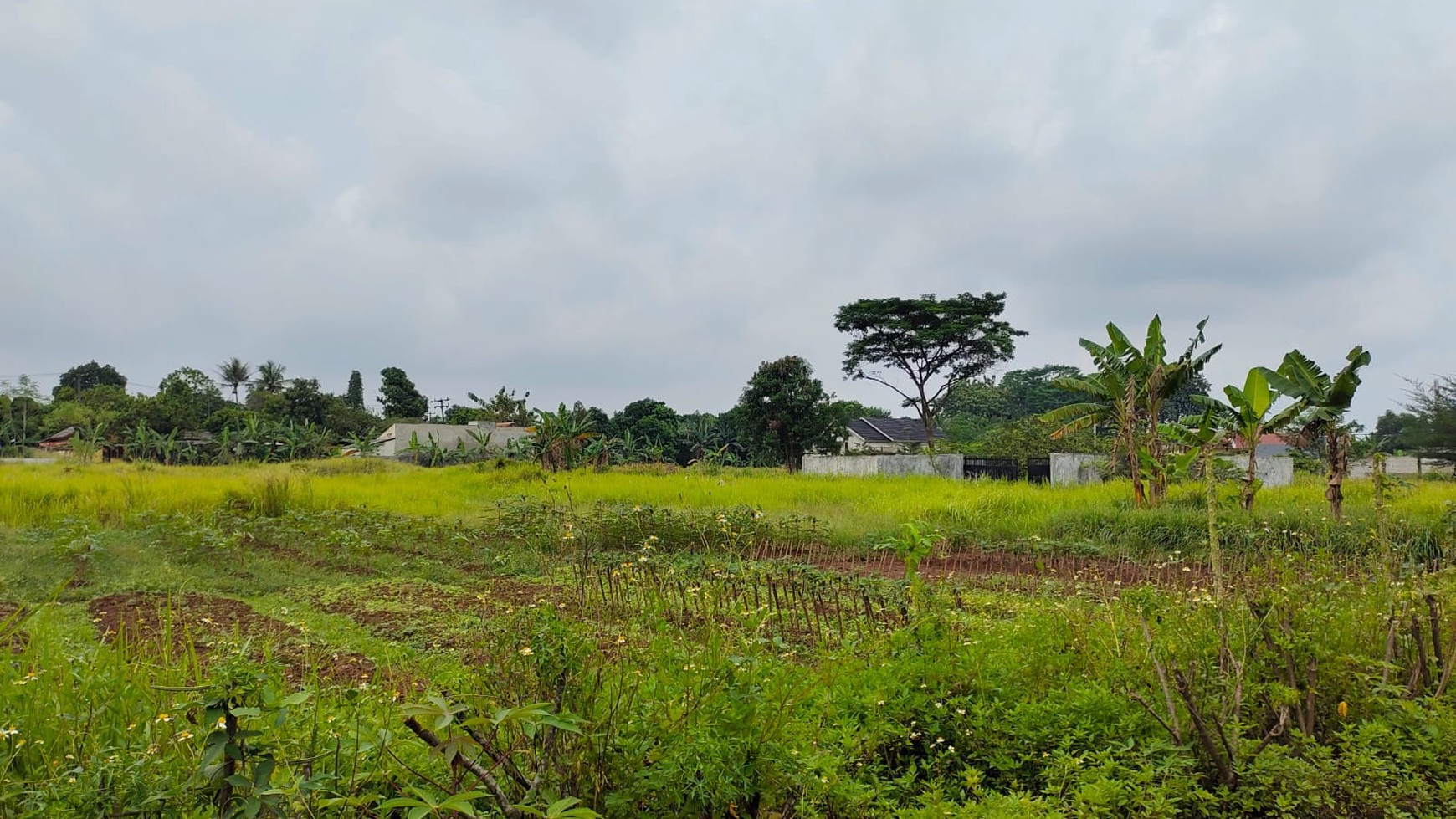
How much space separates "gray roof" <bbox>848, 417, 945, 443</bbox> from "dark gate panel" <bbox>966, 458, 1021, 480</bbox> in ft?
58.6

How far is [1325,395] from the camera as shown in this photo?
10656 millimetres

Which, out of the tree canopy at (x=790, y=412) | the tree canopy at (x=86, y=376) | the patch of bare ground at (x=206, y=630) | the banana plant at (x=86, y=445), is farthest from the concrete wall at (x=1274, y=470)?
the tree canopy at (x=86, y=376)

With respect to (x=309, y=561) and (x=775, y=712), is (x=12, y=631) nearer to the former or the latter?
(x=775, y=712)

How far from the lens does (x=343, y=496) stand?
473 inches

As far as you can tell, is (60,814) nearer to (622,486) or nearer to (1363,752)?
(1363,752)

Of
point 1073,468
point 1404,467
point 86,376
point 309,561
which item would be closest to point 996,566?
point 309,561

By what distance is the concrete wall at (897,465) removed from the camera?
19.2 meters

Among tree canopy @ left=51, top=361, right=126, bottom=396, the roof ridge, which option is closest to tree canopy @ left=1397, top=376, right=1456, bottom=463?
the roof ridge

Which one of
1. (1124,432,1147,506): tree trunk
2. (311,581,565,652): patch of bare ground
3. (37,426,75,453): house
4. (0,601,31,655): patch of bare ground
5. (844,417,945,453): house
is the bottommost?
(311,581,565,652): patch of bare ground

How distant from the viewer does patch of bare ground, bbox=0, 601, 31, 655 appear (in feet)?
7.62

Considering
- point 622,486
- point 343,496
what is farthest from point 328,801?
point 622,486

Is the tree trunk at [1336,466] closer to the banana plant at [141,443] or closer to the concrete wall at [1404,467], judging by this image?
the concrete wall at [1404,467]

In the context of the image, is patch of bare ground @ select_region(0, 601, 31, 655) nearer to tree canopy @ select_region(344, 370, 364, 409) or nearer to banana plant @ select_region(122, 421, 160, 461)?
banana plant @ select_region(122, 421, 160, 461)

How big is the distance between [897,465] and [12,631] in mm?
19140
